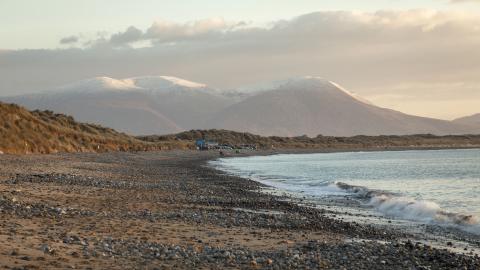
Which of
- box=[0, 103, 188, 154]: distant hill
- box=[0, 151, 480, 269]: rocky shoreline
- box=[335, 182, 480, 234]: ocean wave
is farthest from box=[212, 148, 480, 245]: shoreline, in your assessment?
box=[0, 103, 188, 154]: distant hill

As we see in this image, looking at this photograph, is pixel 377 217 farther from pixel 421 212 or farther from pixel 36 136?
pixel 36 136

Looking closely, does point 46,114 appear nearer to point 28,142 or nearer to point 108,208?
point 28,142

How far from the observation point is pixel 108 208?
1891 cm

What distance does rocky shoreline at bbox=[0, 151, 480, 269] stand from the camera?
36.8 ft

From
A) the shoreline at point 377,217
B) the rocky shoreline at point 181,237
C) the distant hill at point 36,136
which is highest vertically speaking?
the distant hill at point 36,136

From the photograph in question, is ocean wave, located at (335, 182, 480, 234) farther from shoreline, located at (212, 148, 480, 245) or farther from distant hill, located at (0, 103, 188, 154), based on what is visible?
distant hill, located at (0, 103, 188, 154)

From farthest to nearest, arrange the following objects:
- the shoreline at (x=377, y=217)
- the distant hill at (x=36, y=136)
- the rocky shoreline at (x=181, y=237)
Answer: the distant hill at (x=36, y=136) → the shoreline at (x=377, y=217) → the rocky shoreline at (x=181, y=237)

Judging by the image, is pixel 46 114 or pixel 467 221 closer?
pixel 467 221

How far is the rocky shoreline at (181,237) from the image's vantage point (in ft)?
36.8

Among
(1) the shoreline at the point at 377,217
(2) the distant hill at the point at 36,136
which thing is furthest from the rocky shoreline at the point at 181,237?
(2) the distant hill at the point at 36,136

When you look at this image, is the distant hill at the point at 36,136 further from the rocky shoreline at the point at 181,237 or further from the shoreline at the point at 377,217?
the shoreline at the point at 377,217

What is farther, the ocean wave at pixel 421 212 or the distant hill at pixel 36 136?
the distant hill at pixel 36 136

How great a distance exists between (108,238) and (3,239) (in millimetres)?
2338

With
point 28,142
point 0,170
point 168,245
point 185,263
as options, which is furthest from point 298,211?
point 28,142
